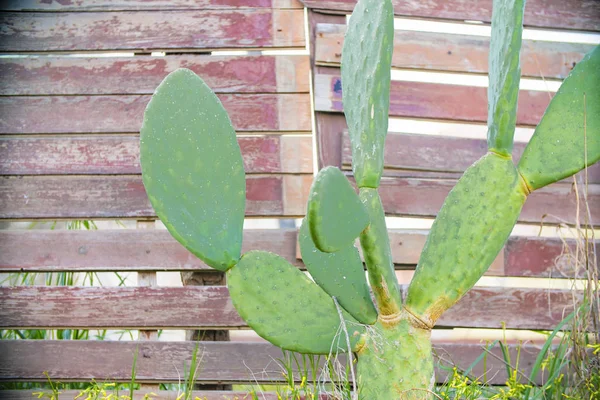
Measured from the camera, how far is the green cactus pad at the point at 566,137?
1203 mm

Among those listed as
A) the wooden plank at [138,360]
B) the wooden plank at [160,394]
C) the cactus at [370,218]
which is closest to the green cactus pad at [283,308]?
the cactus at [370,218]

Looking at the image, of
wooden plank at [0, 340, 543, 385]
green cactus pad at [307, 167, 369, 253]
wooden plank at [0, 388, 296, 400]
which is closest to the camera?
green cactus pad at [307, 167, 369, 253]

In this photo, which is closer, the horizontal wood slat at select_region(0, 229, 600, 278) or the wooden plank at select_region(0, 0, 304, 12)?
the horizontal wood slat at select_region(0, 229, 600, 278)

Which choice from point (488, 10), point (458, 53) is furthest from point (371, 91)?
point (488, 10)

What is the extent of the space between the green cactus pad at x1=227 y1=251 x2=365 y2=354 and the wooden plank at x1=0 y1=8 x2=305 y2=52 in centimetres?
150

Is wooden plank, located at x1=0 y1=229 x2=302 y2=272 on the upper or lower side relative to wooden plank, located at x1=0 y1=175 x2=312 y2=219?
lower

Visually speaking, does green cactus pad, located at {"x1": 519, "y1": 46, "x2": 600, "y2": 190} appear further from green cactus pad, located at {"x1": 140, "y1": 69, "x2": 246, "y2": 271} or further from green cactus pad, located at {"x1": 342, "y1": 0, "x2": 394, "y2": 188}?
green cactus pad, located at {"x1": 140, "y1": 69, "x2": 246, "y2": 271}

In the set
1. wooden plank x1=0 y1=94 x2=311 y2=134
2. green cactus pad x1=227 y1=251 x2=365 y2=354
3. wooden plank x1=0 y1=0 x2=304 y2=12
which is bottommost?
green cactus pad x1=227 y1=251 x2=365 y2=354

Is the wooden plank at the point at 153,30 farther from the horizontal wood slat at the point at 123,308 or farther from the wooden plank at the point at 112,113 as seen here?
the horizontal wood slat at the point at 123,308

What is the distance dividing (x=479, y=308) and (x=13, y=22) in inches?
81.0

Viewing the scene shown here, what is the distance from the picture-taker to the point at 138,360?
232 centimetres

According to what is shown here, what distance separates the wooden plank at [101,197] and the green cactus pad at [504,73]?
1.26 metres

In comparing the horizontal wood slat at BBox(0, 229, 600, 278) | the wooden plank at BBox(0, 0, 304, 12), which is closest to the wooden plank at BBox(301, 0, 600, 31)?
the wooden plank at BBox(0, 0, 304, 12)

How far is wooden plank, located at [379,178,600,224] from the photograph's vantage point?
2.43 meters
